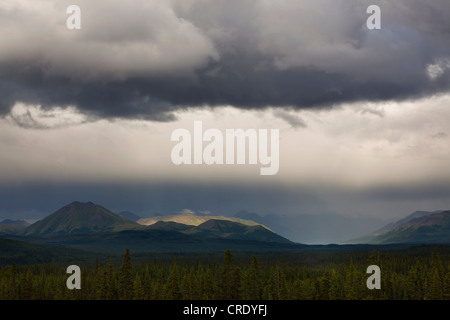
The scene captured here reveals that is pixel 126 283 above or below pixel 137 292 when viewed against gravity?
above

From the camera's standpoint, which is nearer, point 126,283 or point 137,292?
point 137,292

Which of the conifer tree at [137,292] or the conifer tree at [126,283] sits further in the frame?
the conifer tree at [126,283]

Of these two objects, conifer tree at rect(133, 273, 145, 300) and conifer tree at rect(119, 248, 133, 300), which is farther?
conifer tree at rect(119, 248, 133, 300)

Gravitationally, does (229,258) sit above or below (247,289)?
above
